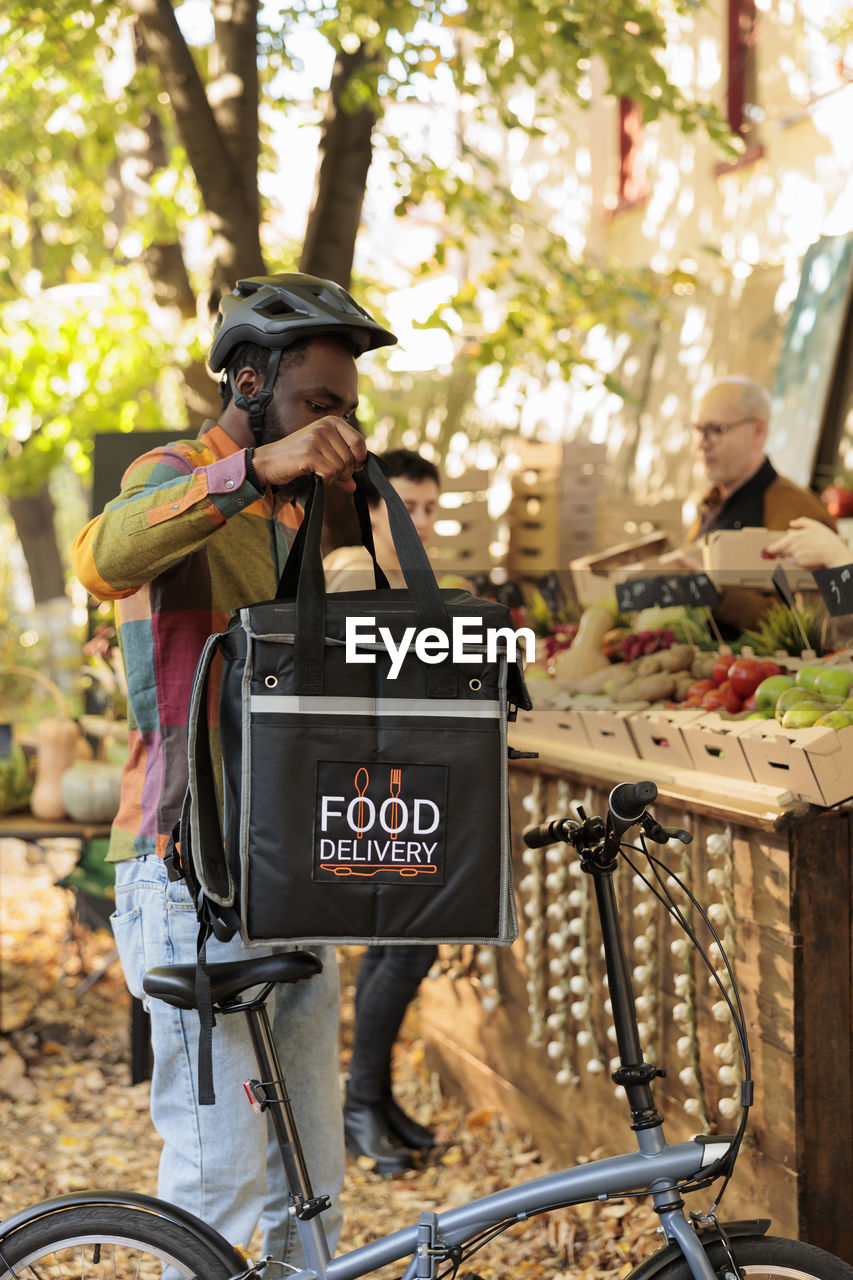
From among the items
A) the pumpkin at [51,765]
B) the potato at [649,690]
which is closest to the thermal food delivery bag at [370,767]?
the potato at [649,690]

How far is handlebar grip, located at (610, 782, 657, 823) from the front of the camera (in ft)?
5.50

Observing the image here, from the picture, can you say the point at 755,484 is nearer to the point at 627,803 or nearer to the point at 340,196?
the point at 340,196

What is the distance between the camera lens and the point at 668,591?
11.2ft

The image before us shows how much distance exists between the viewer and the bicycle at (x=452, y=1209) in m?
1.71

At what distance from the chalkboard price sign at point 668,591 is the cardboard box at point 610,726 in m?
0.31

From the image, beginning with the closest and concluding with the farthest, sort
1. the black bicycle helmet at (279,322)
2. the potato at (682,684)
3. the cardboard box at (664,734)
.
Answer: the black bicycle helmet at (279,322)
the cardboard box at (664,734)
the potato at (682,684)

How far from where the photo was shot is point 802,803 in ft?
8.22

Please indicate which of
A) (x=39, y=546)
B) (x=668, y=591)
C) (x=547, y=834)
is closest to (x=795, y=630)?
(x=668, y=591)

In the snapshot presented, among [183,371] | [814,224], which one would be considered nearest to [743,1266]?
[183,371]

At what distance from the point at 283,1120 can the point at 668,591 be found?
6.45 feet

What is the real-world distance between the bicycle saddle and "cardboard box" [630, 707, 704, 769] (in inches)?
52.8

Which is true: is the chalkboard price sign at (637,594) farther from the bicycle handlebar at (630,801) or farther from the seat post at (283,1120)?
the seat post at (283,1120)

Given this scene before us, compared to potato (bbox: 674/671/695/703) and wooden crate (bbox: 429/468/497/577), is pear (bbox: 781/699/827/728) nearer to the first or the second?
potato (bbox: 674/671/695/703)

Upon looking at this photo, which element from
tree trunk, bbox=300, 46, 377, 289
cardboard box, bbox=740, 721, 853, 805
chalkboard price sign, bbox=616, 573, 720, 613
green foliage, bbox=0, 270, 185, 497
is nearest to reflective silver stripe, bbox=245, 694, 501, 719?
cardboard box, bbox=740, 721, 853, 805
